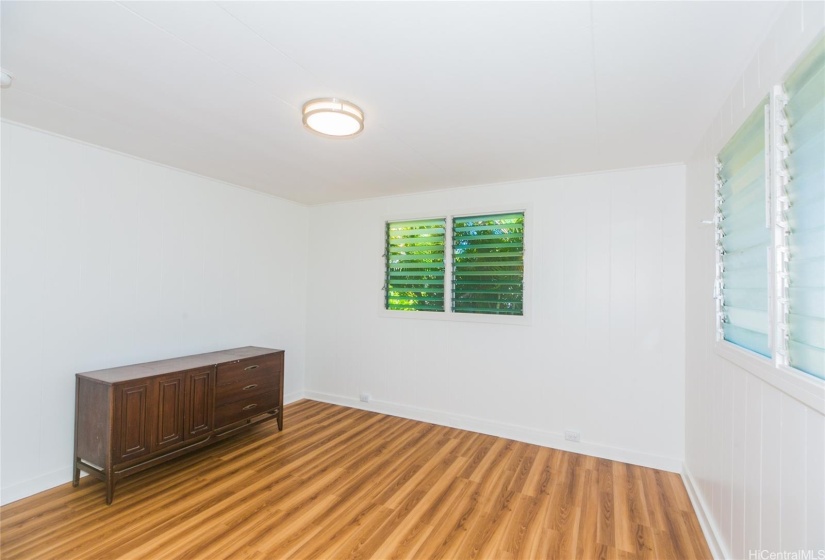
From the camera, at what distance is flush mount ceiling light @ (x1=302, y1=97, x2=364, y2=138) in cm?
214

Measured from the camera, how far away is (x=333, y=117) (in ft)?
7.25

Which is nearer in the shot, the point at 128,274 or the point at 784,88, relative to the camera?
the point at 784,88

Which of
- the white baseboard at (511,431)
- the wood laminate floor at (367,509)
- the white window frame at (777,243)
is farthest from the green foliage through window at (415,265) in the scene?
the white window frame at (777,243)

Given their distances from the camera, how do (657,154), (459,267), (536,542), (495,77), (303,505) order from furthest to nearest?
(459,267)
(657,154)
(303,505)
(536,542)
(495,77)

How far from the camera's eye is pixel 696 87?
1965mm

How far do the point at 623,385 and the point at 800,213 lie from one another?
2339 millimetres

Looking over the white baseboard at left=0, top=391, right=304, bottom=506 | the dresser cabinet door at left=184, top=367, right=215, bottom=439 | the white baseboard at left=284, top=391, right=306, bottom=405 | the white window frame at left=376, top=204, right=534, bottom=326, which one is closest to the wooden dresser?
the dresser cabinet door at left=184, top=367, right=215, bottom=439

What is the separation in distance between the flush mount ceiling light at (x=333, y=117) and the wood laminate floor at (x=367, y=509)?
97.9 inches

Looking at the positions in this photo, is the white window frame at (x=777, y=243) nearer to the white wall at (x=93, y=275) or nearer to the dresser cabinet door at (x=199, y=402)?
the dresser cabinet door at (x=199, y=402)

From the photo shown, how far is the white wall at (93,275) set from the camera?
8.34ft

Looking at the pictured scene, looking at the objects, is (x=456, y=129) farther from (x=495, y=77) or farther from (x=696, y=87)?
(x=696, y=87)

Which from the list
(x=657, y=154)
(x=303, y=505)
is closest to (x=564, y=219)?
(x=657, y=154)

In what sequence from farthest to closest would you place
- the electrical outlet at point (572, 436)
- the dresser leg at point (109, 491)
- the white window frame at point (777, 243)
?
1. the electrical outlet at point (572, 436)
2. the dresser leg at point (109, 491)
3. the white window frame at point (777, 243)

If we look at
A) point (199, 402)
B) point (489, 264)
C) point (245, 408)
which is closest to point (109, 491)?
point (199, 402)
